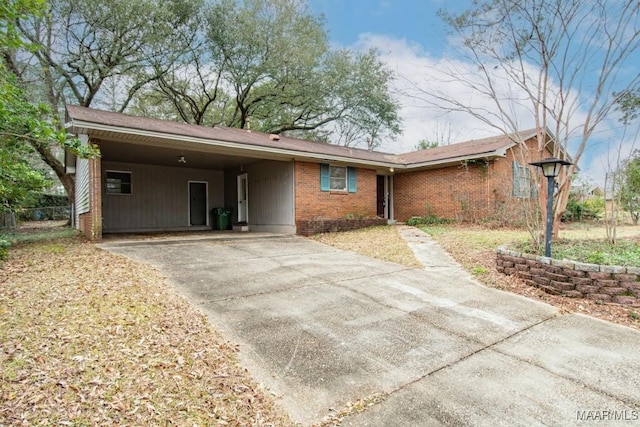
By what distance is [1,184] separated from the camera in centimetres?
680

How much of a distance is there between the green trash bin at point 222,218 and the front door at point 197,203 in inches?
37.2

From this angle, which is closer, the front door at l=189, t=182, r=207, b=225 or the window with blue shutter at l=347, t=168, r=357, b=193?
the window with blue shutter at l=347, t=168, r=357, b=193

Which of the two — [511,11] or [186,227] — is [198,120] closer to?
[186,227]

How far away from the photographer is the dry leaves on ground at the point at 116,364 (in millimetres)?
2152

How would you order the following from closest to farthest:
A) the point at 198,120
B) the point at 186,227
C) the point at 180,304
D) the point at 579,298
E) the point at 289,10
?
the point at 180,304, the point at 579,298, the point at 186,227, the point at 289,10, the point at 198,120

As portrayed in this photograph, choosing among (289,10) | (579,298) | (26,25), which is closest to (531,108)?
(579,298)

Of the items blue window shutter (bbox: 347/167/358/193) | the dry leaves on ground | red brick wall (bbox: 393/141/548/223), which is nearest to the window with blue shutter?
blue window shutter (bbox: 347/167/358/193)

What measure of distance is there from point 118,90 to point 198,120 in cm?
444

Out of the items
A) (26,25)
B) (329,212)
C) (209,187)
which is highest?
(26,25)

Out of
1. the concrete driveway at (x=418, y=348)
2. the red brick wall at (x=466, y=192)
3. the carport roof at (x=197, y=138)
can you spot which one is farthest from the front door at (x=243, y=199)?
the concrete driveway at (x=418, y=348)

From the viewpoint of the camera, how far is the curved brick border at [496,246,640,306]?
4496 millimetres

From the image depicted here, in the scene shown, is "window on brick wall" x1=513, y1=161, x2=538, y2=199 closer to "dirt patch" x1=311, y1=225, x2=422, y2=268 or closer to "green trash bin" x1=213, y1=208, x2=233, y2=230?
"dirt patch" x1=311, y1=225, x2=422, y2=268

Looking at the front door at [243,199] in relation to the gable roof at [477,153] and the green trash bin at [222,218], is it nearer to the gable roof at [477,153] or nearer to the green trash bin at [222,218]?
the green trash bin at [222,218]

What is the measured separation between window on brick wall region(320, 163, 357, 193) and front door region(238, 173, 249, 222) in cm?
354
